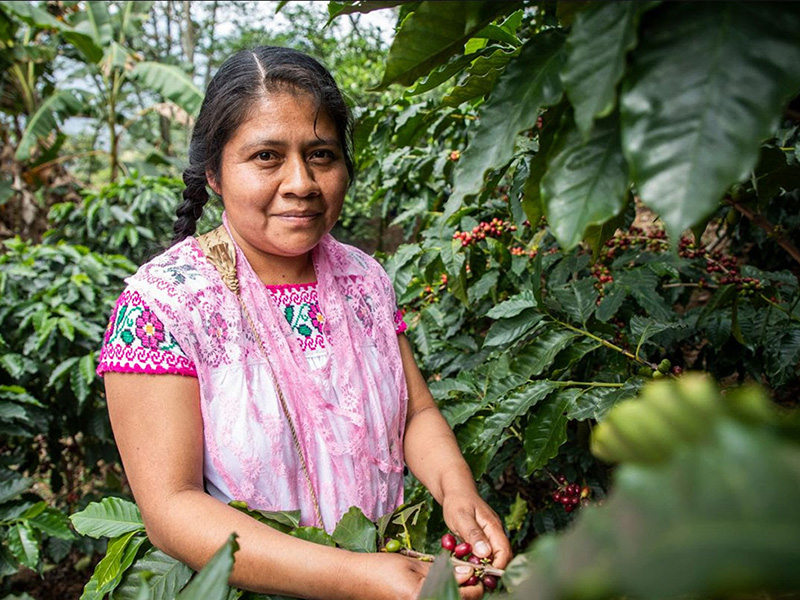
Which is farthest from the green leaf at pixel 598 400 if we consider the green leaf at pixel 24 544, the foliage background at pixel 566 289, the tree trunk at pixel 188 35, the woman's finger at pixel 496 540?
the tree trunk at pixel 188 35

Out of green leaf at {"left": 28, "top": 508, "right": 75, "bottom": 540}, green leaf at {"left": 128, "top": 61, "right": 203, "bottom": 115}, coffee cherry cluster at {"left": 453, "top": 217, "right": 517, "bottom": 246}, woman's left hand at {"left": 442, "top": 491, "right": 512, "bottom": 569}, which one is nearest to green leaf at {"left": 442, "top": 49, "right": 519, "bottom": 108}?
woman's left hand at {"left": 442, "top": 491, "right": 512, "bottom": 569}

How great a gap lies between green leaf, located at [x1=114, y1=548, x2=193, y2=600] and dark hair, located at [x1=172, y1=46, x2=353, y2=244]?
0.80 m

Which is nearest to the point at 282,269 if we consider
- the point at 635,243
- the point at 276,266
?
the point at 276,266

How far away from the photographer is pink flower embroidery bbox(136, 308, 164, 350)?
1.17 meters

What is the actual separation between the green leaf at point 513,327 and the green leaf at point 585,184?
0.90 meters

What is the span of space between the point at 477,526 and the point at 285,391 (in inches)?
18.2

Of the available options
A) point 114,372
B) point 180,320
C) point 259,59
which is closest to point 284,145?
point 259,59

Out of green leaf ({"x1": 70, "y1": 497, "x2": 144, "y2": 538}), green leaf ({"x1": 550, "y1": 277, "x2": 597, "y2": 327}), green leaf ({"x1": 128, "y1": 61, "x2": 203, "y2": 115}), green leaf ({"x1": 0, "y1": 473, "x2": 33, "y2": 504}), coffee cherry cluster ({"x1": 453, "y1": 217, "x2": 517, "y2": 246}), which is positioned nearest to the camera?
green leaf ({"x1": 70, "y1": 497, "x2": 144, "y2": 538})

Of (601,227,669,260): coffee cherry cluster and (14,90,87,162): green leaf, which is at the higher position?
(14,90,87,162): green leaf

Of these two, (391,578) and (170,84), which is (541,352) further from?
(170,84)

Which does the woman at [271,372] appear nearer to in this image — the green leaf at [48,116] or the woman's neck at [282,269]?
the woman's neck at [282,269]

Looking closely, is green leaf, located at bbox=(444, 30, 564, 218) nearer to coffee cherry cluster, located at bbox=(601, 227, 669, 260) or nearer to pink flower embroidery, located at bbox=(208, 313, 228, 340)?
pink flower embroidery, located at bbox=(208, 313, 228, 340)

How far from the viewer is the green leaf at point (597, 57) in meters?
0.47

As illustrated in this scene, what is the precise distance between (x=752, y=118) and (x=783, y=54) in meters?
0.05
